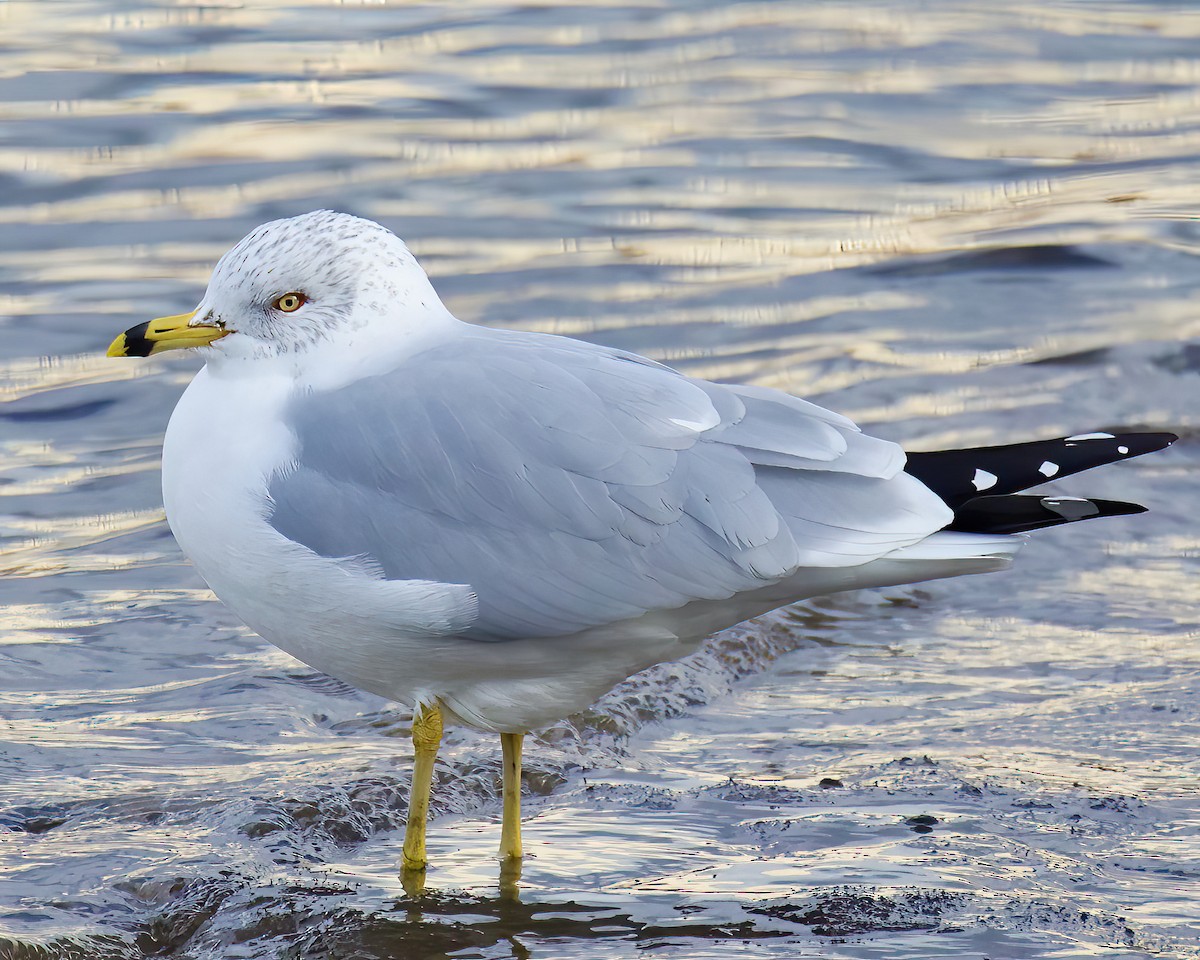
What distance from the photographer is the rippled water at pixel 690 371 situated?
13.9 feet

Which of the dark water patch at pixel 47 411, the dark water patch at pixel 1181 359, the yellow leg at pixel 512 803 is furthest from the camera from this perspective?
the dark water patch at pixel 1181 359

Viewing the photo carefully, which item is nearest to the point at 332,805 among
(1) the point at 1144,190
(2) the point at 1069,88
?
(1) the point at 1144,190

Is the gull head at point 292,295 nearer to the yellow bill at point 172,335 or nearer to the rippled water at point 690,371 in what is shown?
the yellow bill at point 172,335

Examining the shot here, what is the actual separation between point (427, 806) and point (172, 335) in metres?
1.27

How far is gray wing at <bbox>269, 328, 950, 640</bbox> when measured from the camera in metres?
3.87

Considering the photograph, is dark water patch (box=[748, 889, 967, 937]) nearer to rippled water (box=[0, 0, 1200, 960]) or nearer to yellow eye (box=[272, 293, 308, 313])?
rippled water (box=[0, 0, 1200, 960])

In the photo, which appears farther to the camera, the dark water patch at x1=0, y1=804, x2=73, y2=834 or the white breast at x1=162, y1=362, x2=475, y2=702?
the dark water patch at x1=0, y1=804, x2=73, y2=834

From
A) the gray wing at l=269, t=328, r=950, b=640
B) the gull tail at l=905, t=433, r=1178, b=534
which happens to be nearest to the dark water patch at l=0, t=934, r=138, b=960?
the gray wing at l=269, t=328, r=950, b=640

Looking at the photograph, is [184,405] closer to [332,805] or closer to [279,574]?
[279,574]

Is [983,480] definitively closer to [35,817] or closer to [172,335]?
[172,335]

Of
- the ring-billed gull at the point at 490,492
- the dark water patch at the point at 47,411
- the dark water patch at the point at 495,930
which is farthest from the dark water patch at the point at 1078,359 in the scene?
the dark water patch at the point at 495,930

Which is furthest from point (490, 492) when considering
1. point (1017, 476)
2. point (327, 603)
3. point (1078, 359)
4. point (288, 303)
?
point (1078, 359)

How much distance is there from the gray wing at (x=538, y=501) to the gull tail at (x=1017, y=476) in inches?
3.3

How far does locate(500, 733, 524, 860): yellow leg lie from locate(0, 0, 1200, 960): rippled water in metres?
0.09
